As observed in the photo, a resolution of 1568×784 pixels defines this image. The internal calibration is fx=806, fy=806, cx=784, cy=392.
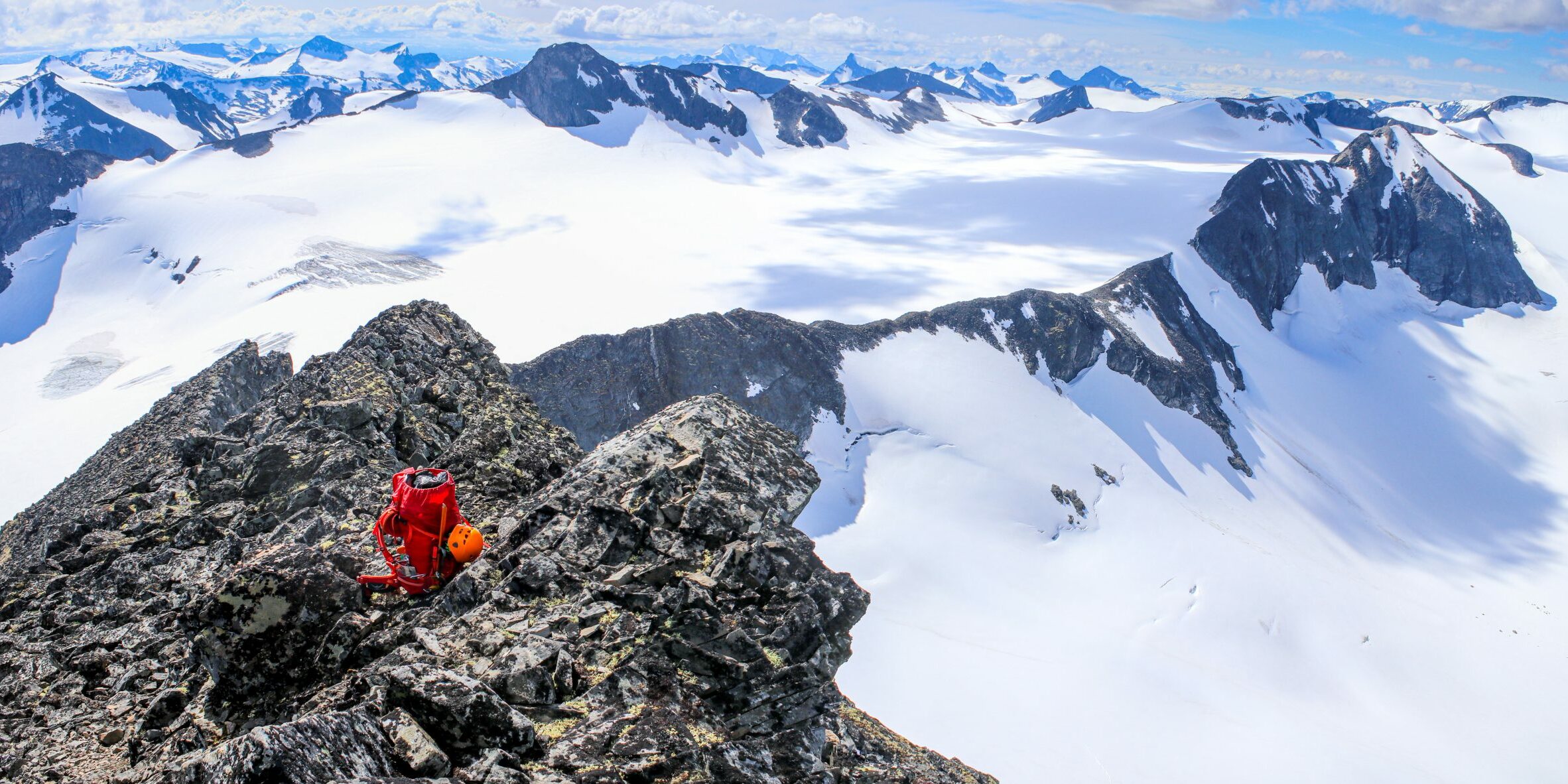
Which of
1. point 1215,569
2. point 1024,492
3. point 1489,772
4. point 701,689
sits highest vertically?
point 701,689

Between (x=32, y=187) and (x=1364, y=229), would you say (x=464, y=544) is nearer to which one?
(x=1364, y=229)

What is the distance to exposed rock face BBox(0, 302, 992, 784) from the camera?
7.54 metres

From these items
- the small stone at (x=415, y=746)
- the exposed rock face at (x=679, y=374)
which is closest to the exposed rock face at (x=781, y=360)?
the exposed rock face at (x=679, y=374)

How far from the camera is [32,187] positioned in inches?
5271

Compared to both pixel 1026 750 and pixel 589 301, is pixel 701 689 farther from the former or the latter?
pixel 589 301

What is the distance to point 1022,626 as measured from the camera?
44.2 meters

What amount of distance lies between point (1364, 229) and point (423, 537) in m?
151

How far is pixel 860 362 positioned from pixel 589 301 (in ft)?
169

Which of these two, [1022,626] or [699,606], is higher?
[699,606]

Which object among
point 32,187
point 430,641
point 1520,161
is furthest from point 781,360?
point 1520,161

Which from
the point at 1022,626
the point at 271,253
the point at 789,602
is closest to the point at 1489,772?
the point at 1022,626

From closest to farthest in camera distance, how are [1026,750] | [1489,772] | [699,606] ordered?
[699,606]
[1026,750]
[1489,772]

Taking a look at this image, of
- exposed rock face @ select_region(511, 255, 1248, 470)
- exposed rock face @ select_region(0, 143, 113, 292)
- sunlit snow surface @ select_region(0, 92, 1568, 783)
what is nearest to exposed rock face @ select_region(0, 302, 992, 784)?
sunlit snow surface @ select_region(0, 92, 1568, 783)

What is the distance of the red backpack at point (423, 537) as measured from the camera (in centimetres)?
983
